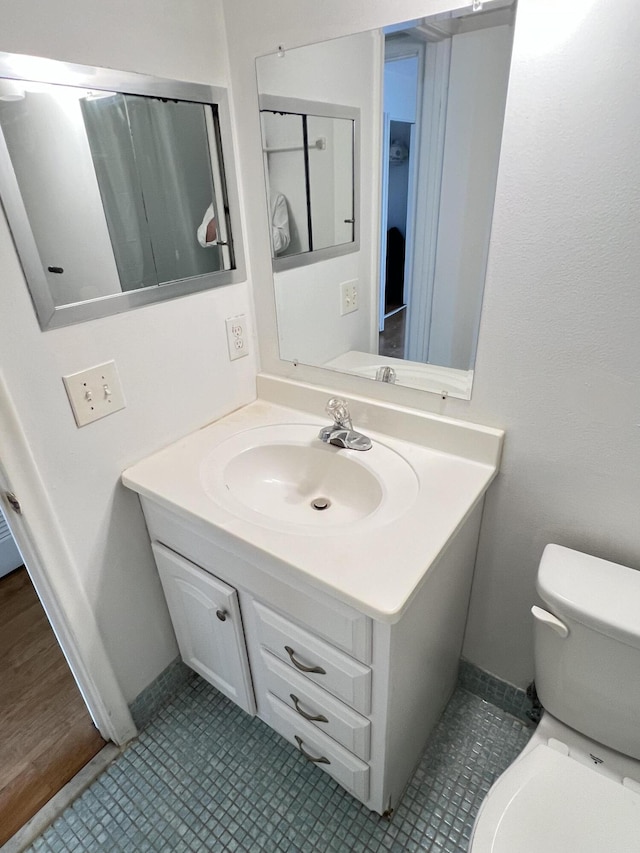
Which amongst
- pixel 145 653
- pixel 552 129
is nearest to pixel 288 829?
pixel 145 653

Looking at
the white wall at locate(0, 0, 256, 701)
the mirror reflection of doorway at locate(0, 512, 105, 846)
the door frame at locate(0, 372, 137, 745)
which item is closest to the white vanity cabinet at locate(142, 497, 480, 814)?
the white wall at locate(0, 0, 256, 701)

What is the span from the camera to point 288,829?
45.8 inches

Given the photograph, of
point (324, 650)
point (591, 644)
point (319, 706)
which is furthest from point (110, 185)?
point (591, 644)

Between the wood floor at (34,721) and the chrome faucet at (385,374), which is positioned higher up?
the chrome faucet at (385,374)

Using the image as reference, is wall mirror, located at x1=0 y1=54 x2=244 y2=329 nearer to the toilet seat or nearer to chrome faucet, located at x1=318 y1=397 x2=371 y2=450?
chrome faucet, located at x1=318 y1=397 x2=371 y2=450

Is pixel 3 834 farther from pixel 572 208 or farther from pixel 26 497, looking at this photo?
pixel 572 208

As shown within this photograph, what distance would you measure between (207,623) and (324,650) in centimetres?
41

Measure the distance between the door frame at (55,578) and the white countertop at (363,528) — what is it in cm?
20

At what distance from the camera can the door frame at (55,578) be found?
92 cm

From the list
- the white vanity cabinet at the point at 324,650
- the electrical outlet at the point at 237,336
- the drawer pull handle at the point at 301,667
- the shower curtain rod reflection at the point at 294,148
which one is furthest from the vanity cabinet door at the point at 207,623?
the shower curtain rod reflection at the point at 294,148

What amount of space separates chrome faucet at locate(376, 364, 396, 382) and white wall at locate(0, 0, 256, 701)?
0.41 metres

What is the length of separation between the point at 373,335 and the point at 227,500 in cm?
56

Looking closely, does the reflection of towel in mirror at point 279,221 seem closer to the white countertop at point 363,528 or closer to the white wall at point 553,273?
the white wall at point 553,273

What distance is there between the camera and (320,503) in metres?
1.21
